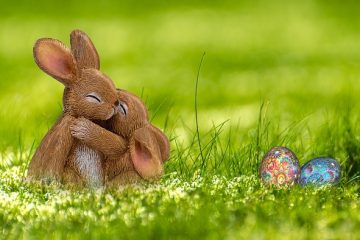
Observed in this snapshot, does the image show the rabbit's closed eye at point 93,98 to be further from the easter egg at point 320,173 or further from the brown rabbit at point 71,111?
the easter egg at point 320,173

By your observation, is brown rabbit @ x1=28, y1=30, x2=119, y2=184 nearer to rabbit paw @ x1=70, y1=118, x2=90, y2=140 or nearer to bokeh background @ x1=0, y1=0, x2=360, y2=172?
rabbit paw @ x1=70, y1=118, x2=90, y2=140

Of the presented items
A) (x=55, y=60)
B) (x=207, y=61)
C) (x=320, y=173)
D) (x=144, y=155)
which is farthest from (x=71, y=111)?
(x=207, y=61)

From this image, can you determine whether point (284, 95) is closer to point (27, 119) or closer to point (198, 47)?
point (27, 119)

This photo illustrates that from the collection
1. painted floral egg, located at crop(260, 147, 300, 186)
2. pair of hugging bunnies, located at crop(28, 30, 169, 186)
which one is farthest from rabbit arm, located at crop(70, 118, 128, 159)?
painted floral egg, located at crop(260, 147, 300, 186)

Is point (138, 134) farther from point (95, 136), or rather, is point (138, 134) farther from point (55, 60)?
point (55, 60)

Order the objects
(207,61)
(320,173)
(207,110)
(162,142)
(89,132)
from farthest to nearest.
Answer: (207,61) → (207,110) → (320,173) → (162,142) → (89,132)

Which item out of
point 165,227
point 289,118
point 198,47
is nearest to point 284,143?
point 289,118

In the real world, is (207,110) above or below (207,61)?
above
